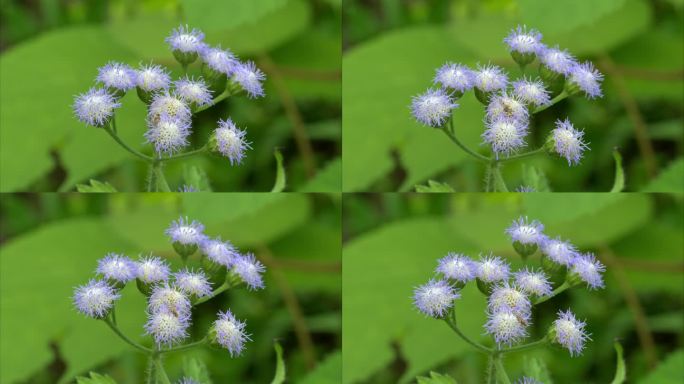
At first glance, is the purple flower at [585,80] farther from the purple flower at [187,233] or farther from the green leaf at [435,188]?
the purple flower at [187,233]

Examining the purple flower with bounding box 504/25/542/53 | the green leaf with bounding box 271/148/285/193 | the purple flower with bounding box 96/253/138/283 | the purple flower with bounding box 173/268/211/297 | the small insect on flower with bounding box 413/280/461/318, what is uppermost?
the purple flower with bounding box 504/25/542/53

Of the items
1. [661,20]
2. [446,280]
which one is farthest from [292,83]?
[661,20]

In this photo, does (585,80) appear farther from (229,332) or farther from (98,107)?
(98,107)

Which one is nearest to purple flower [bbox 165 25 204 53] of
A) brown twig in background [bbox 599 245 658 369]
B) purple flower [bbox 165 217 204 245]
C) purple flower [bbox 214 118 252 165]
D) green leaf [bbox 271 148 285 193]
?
purple flower [bbox 214 118 252 165]

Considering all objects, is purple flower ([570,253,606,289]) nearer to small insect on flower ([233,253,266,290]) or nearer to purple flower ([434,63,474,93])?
purple flower ([434,63,474,93])

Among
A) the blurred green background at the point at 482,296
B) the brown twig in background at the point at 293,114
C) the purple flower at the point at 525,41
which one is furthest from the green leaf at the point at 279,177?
the purple flower at the point at 525,41

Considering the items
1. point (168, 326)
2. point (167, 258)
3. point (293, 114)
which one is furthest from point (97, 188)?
point (293, 114)
